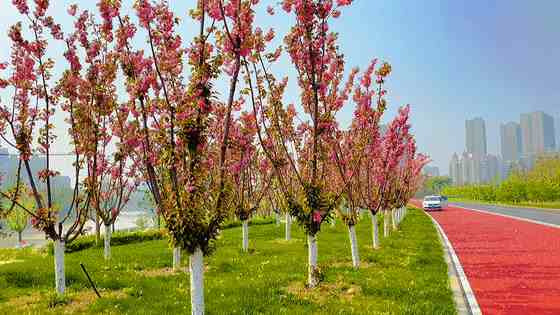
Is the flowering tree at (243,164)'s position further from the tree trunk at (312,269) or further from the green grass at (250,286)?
the tree trunk at (312,269)

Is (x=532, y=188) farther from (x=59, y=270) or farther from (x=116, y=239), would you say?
(x=59, y=270)

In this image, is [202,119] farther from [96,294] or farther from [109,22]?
[96,294]

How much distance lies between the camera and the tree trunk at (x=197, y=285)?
7.43m

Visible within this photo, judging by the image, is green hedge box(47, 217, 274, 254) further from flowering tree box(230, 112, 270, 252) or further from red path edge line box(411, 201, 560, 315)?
red path edge line box(411, 201, 560, 315)

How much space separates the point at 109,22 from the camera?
9.27 m

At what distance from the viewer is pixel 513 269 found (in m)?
14.0

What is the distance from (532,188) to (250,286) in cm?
7055

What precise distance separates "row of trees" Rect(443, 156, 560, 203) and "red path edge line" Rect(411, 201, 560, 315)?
48.3 meters

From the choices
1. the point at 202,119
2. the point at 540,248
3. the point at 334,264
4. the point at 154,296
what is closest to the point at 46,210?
the point at 154,296

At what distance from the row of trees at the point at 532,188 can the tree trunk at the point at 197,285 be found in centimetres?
6949

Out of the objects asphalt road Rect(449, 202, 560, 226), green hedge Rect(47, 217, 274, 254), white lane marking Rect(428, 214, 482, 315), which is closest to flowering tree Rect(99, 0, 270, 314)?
white lane marking Rect(428, 214, 482, 315)

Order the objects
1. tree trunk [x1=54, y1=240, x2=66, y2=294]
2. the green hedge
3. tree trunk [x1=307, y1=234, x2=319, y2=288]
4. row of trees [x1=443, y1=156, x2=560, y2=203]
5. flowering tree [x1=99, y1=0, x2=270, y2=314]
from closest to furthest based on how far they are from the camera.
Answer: flowering tree [x1=99, y1=0, x2=270, y2=314], tree trunk [x1=54, y1=240, x2=66, y2=294], tree trunk [x1=307, y1=234, x2=319, y2=288], the green hedge, row of trees [x1=443, y1=156, x2=560, y2=203]

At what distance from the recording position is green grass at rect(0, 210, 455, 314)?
9.31 meters

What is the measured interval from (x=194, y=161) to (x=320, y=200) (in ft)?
14.1
